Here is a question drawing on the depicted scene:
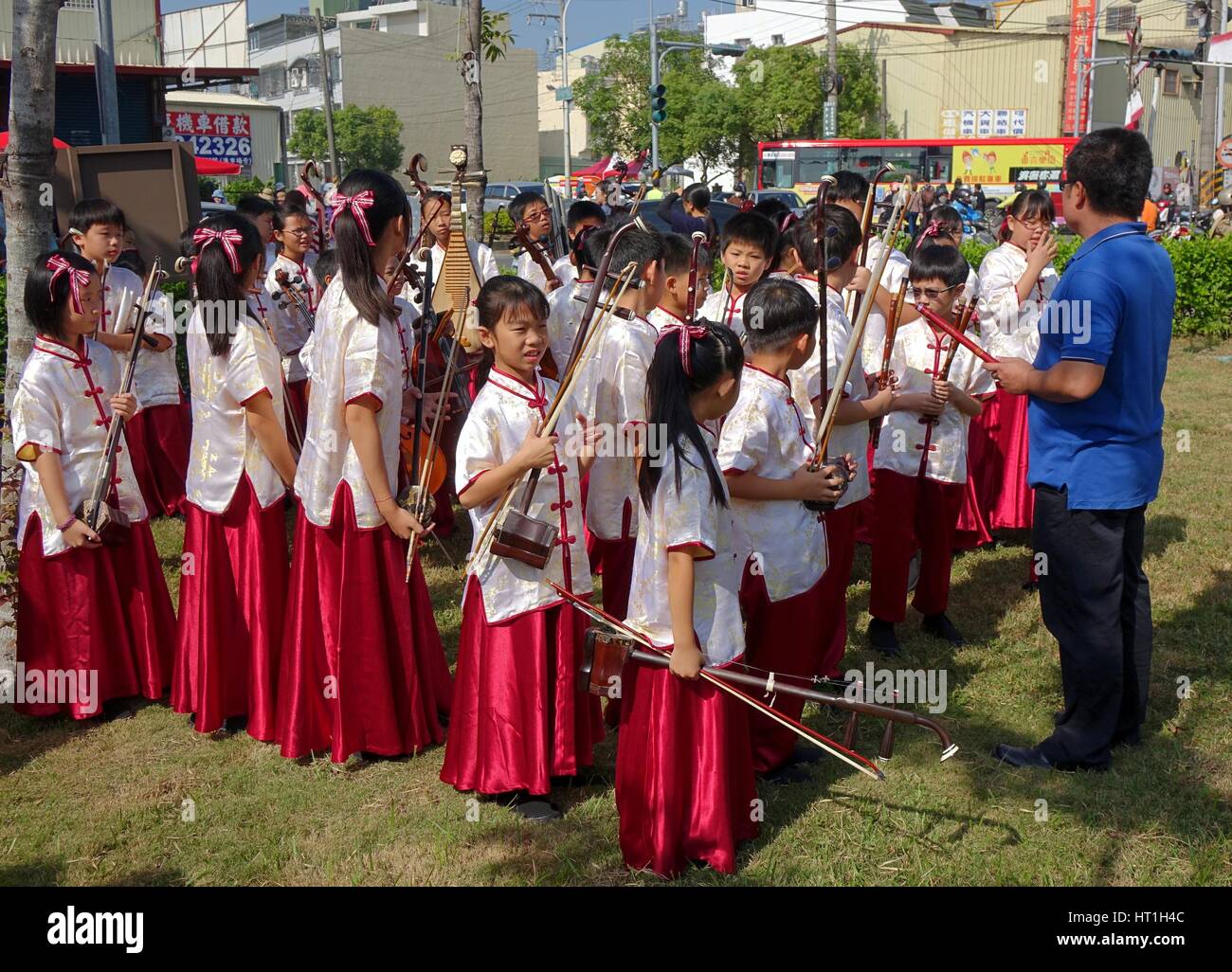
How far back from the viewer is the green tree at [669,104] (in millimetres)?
43344

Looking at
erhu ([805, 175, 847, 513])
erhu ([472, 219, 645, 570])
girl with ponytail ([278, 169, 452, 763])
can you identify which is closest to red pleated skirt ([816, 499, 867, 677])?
erhu ([805, 175, 847, 513])

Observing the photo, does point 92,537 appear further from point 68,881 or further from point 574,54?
point 574,54

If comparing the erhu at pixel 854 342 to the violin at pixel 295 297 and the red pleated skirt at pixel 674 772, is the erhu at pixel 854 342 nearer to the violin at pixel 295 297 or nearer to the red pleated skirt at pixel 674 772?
the red pleated skirt at pixel 674 772

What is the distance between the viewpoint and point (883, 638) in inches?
214

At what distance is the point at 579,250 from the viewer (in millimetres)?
5723

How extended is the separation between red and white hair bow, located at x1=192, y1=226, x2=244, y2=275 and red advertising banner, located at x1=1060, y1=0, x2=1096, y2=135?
46.7 meters

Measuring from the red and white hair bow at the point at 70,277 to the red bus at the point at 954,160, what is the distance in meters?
32.1

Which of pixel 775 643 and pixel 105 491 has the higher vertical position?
pixel 105 491

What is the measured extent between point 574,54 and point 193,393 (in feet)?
273

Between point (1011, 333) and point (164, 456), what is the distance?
5.15 meters

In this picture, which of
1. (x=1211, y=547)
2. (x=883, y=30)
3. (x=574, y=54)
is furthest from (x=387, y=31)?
(x=1211, y=547)

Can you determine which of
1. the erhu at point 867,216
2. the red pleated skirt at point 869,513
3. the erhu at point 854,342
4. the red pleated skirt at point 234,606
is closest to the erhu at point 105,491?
the red pleated skirt at point 234,606

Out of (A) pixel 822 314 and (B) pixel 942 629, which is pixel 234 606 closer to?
(A) pixel 822 314

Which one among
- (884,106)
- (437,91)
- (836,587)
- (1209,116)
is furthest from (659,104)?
(437,91)
